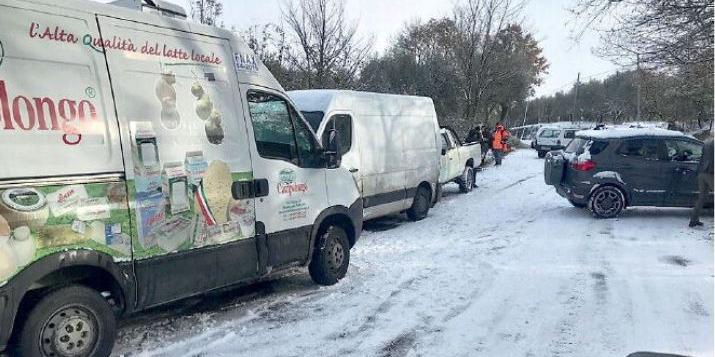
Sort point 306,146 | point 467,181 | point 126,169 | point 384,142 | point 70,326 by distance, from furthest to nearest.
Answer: point 467,181
point 384,142
point 306,146
point 126,169
point 70,326

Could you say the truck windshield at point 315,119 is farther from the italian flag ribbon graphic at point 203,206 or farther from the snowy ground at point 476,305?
the italian flag ribbon graphic at point 203,206

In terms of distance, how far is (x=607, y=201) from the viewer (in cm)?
1086

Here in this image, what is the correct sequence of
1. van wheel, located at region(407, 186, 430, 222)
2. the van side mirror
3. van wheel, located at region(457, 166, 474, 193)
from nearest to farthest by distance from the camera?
1. the van side mirror
2. van wheel, located at region(407, 186, 430, 222)
3. van wheel, located at region(457, 166, 474, 193)

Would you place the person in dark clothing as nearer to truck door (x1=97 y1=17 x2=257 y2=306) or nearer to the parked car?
truck door (x1=97 y1=17 x2=257 y2=306)

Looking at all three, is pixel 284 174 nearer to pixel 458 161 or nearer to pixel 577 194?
pixel 577 194

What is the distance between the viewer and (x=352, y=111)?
9164mm

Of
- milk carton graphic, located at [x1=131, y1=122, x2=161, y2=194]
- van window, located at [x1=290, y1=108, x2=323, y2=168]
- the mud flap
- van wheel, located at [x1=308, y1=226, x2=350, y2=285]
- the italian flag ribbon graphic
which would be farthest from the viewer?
van wheel, located at [x1=308, y1=226, x2=350, y2=285]

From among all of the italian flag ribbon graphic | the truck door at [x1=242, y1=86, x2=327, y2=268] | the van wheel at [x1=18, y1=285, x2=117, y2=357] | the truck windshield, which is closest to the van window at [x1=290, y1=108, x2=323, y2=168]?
the truck door at [x1=242, y1=86, x2=327, y2=268]

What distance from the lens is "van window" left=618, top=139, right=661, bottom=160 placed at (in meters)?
10.8

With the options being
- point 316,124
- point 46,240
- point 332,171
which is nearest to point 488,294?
point 332,171

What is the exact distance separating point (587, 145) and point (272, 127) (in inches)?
296

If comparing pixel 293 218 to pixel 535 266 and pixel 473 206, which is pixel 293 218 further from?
pixel 473 206

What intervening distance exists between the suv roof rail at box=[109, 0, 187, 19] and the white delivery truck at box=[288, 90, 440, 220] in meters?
3.27

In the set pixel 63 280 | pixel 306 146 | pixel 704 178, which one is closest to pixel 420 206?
pixel 704 178
